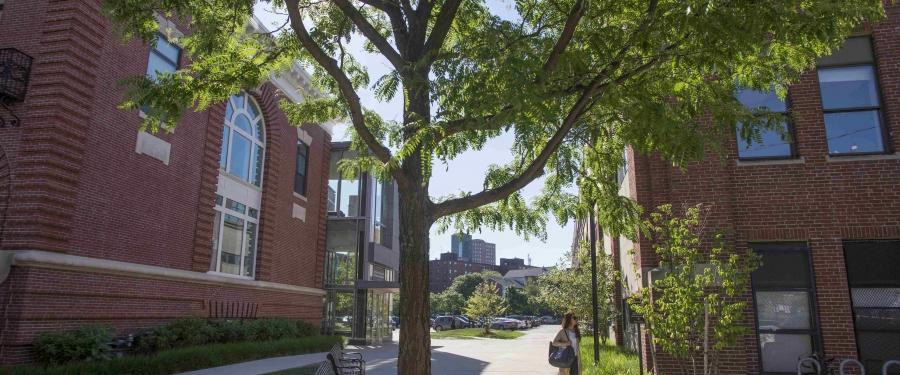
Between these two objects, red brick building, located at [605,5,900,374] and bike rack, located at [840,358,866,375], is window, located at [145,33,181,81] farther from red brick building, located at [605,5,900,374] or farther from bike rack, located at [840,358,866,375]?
bike rack, located at [840,358,866,375]

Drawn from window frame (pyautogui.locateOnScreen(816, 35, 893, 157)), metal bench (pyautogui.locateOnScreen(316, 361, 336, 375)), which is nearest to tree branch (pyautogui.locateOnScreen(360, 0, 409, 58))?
metal bench (pyautogui.locateOnScreen(316, 361, 336, 375))

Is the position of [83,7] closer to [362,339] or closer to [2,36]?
[2,36]

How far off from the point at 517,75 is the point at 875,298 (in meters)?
9.19

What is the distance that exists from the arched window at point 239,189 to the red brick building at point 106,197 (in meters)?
0.07

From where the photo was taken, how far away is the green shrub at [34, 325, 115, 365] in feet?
40.2

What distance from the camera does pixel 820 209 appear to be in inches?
446

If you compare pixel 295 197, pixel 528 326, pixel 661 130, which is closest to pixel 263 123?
pixel 295 197

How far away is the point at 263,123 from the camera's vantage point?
23734 mm

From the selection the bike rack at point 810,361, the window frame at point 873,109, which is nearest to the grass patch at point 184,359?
the bike rack at point 810,361

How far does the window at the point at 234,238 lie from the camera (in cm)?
2034

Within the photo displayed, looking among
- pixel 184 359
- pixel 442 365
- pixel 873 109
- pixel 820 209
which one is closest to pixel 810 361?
pixel 820 209

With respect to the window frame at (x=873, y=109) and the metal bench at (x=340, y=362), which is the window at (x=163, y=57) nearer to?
the metal bench at (x=340, y=362)

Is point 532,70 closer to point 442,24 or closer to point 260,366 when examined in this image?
point 442,24

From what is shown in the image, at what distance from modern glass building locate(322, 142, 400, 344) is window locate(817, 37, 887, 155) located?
20.9 meters
